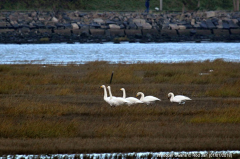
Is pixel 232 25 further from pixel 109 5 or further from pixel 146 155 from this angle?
pixel 146 155

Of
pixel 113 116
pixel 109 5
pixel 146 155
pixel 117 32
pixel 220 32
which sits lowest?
pixel 220 32

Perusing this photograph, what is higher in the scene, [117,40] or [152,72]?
[152,72]

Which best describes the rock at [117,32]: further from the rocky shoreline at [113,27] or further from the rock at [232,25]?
the rock at [232,25]

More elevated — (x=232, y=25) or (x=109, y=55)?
(x=109, y=55)

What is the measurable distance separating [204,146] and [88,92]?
8588mm

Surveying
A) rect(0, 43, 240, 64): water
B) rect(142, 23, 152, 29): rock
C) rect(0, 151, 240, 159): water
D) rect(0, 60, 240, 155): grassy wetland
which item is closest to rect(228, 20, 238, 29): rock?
rect(142, 23, 152, 29): rock

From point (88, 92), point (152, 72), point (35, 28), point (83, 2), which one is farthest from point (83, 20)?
point (88, 92)

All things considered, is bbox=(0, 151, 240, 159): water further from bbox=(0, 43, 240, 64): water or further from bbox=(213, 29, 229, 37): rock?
bbox=(213, 29, 229, 37): rock

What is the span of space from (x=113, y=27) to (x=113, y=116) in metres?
49.8

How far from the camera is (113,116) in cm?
1274

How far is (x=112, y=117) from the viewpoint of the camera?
12.6 meters

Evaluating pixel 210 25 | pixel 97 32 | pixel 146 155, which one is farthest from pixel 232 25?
pixel 146 155

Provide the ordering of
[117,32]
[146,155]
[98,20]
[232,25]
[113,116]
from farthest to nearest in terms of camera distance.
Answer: [98,20] → [232,25] → [117,32] → [113,116] → [146,155]

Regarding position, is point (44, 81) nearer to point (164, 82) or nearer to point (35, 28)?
point (164, 82)
